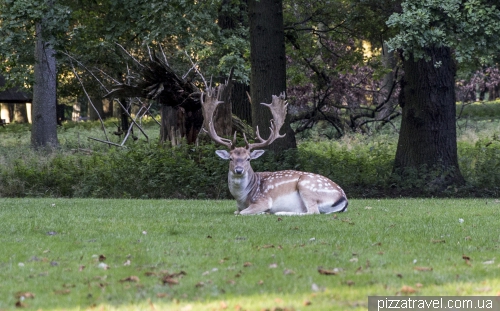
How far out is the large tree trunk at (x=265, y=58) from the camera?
56.2 feet

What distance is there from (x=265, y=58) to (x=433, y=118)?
4.05 meters

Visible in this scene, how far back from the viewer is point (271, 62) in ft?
56.3

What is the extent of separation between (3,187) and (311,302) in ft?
43.8

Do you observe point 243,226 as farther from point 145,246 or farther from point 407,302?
point 407,302

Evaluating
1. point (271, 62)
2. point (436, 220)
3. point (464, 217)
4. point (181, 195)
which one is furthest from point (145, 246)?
point (271, 62)

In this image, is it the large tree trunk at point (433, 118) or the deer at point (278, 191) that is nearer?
the deer at point (278, 191)

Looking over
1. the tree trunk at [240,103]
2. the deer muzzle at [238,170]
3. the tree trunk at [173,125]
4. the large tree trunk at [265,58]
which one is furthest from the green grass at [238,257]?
the tree trunk at [240,103]

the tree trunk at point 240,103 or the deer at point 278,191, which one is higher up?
the tree trunk at point 240,103

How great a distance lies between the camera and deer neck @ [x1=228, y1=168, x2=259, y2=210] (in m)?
12.0

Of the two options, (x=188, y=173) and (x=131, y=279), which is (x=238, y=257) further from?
(x=188, y=173)

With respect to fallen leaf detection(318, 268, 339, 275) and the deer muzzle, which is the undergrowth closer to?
the deer muzzle

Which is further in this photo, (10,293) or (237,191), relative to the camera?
(237,191)

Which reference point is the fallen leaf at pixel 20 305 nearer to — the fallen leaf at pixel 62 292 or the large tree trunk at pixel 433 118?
the fallen leaf at pixel 62 292

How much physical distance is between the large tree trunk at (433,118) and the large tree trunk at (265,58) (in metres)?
2.97
